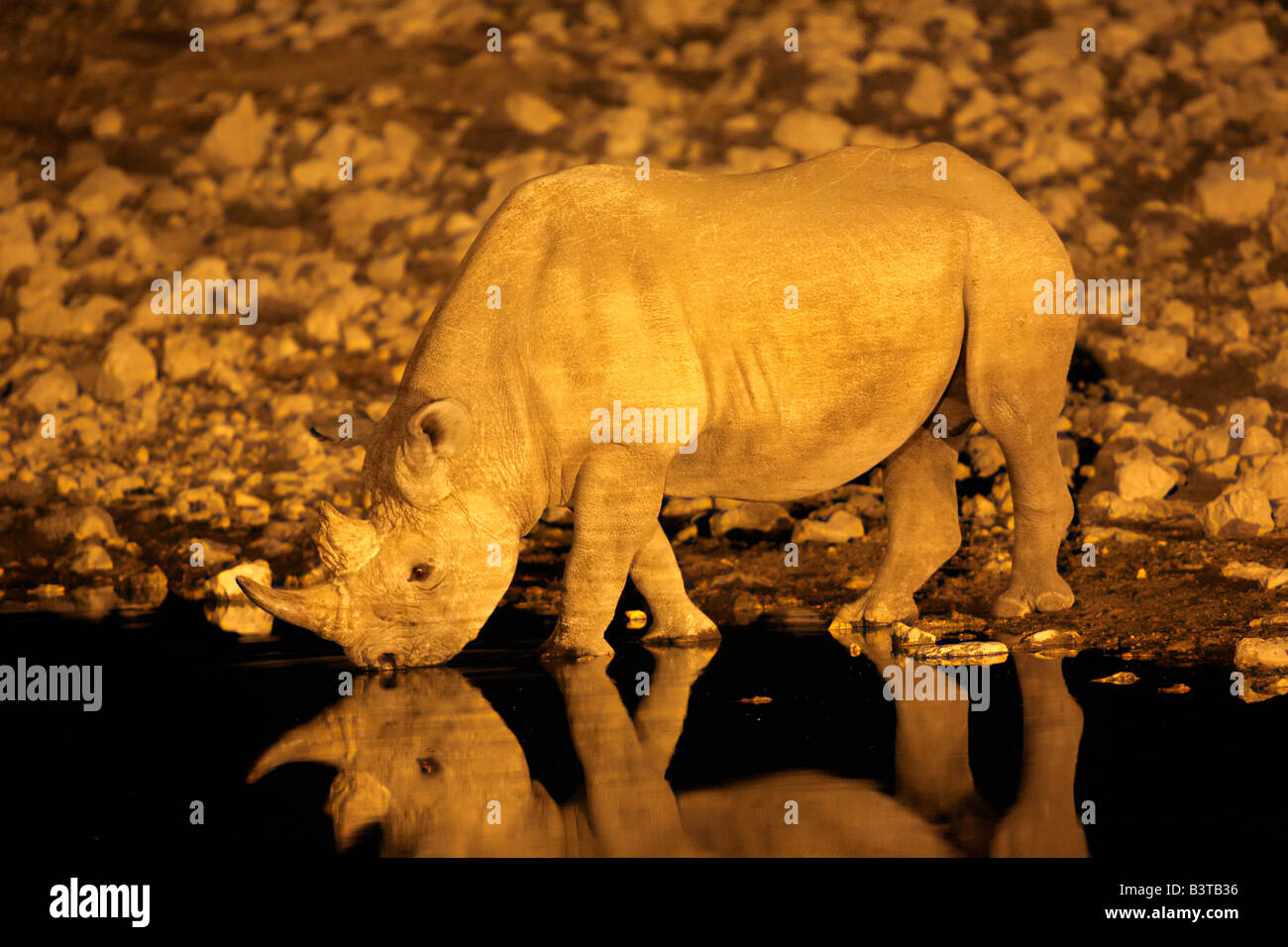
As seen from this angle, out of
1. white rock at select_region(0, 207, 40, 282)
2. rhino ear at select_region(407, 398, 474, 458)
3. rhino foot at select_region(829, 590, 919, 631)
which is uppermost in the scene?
white rock at select_region(0, 207, 40, 282)

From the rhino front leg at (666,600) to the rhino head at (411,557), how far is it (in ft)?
2.25

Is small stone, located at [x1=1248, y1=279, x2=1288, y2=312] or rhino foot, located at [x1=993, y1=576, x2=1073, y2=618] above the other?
small stone, located at [x1=1248, y1=279, x2=1288, y2=312]

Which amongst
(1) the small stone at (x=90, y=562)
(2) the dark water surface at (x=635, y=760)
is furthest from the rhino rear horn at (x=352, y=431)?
(1) the small stone at (x=90, y=562)

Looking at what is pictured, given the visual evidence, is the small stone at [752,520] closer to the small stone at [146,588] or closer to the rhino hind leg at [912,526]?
the rhino hind leg at [912,526]

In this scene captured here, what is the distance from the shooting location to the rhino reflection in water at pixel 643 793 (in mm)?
4207

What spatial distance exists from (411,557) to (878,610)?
89.8 inches

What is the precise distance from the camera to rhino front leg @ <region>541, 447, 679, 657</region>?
22.7ft

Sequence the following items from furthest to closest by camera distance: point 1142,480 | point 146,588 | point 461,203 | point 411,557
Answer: point 461,203, point 1142,480, point 146,588, point 411,557

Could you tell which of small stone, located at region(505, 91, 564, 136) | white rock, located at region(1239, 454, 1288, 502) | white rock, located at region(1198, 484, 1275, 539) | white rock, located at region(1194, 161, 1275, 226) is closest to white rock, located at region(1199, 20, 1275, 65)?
white rock, located at region(1194, 161, 1275, 226)

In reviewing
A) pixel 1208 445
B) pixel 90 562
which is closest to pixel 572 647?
pixel 90 562

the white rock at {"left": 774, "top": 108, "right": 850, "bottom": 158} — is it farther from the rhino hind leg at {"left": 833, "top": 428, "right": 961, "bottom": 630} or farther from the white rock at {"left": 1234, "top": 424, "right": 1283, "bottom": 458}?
the rhino hind leg at {"left": 833, "top": 428, "right": 961, "bottom": 630}

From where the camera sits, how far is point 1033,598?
7559mm

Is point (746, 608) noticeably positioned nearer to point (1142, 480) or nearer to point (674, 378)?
point (674, 378)

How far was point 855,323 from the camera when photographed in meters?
7.19
